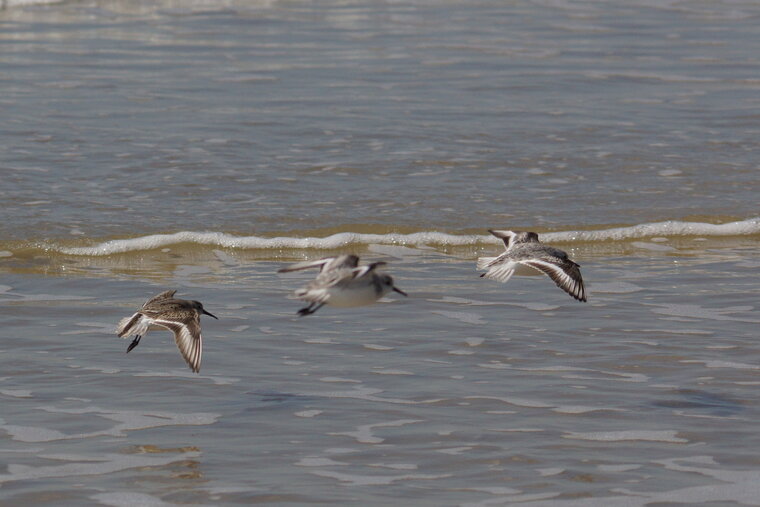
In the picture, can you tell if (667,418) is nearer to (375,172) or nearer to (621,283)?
(621,283)

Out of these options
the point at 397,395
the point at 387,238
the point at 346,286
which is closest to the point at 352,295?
the point at 346,286

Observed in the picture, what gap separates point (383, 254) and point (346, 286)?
11.2 feet

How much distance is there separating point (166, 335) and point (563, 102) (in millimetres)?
7387

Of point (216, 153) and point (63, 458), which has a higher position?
point (216, 153)

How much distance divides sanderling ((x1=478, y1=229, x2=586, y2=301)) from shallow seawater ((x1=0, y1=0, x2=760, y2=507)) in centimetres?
34

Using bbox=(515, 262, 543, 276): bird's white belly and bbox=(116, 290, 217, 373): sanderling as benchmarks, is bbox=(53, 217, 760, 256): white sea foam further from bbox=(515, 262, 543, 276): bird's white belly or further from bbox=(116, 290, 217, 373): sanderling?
bbox=(116, 290, 217, 373): sanderling

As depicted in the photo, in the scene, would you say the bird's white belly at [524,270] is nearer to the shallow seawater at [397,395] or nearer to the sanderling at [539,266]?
the sanderling at [539,266]

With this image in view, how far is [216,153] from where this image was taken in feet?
36.9

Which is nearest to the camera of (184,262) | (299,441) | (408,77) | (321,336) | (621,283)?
(299,441)

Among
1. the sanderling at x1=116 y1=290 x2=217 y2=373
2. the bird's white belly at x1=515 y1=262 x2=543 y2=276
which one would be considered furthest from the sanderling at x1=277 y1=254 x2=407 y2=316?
the bird's white belly at x1=515 y1=262 x2=543 y2=276

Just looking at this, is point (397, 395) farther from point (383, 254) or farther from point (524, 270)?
point (383, 254)

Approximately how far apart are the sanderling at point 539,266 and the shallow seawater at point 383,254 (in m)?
0.34

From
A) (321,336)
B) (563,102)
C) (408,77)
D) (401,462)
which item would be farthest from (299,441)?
(408,77)

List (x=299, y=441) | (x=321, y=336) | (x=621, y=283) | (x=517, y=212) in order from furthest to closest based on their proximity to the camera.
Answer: (x=517, y=212), (x=621, y=283), (x=321, y=336), (x=299, y=441)
